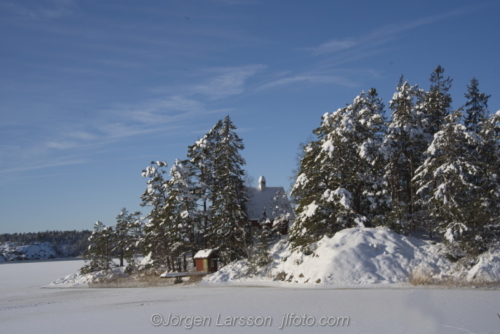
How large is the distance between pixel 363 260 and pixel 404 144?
47.0 ft

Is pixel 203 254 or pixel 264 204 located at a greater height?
pixel 264 204

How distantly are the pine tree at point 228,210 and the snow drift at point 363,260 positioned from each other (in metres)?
8.47

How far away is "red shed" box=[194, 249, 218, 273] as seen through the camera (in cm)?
4278

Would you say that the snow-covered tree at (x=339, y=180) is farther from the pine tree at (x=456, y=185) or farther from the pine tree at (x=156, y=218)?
the pine tree at (x=156, y=218)

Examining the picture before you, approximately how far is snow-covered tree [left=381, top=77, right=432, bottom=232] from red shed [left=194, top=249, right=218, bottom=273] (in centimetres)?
1809

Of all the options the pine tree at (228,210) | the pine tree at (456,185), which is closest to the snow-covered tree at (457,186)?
the pine tree at (456,185)

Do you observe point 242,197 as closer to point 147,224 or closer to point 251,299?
point 147,224

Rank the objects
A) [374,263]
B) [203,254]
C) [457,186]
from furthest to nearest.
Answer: [203,254]
[457,186]
[374,263]

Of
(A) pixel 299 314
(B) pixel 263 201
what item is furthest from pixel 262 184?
(A) pixel 299 314

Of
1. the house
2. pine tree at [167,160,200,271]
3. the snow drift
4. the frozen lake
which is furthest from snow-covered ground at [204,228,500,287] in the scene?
the house

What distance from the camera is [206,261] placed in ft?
141

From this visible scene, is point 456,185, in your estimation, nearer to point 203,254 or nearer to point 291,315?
point 291,315

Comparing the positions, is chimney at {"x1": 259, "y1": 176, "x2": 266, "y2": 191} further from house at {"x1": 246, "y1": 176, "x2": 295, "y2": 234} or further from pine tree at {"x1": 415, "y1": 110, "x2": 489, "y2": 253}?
pine tree at {"x1": 415, "y1": 110, "x2": 489, "y2": 253}

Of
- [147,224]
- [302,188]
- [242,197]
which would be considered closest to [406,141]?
[302,188]
